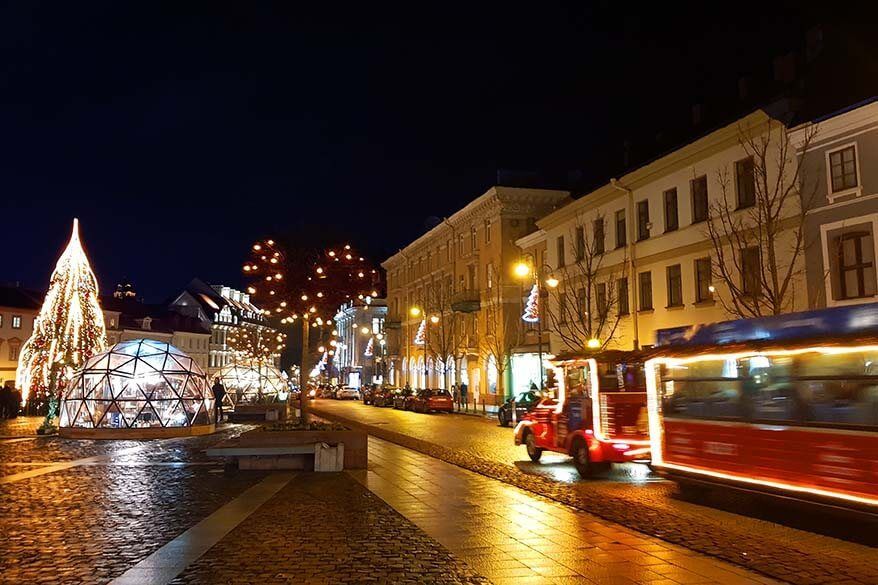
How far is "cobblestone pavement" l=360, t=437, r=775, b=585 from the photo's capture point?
730 cm

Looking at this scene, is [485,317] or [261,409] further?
[485,317]

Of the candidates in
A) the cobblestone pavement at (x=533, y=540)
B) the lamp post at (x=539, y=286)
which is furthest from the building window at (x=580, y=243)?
the cobblestone pavement at (x=533, y=540)

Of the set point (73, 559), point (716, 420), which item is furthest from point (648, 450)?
point (73, 559)

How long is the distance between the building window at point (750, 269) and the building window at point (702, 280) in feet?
9.03

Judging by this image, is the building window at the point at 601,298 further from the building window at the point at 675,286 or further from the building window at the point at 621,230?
the building window at the point at 675,286

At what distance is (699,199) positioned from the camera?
28.6 m

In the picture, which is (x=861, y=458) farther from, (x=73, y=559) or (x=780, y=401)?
(x=73, y=559)

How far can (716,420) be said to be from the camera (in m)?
11.6

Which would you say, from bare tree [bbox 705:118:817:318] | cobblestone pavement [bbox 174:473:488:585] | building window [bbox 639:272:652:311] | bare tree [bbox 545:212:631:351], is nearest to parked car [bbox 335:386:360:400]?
bare tree [bbox 545:212:631:351]

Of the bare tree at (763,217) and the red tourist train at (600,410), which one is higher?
the bare tree at (763,217)

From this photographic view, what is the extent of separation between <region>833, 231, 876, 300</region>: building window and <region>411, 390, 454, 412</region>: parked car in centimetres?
2518

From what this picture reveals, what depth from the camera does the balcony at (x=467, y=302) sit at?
5312cm

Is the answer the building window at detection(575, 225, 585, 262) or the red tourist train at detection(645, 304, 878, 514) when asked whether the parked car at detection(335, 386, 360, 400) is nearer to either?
the building window at detection(575, 225, 585, 262)

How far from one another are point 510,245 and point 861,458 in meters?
41.0
